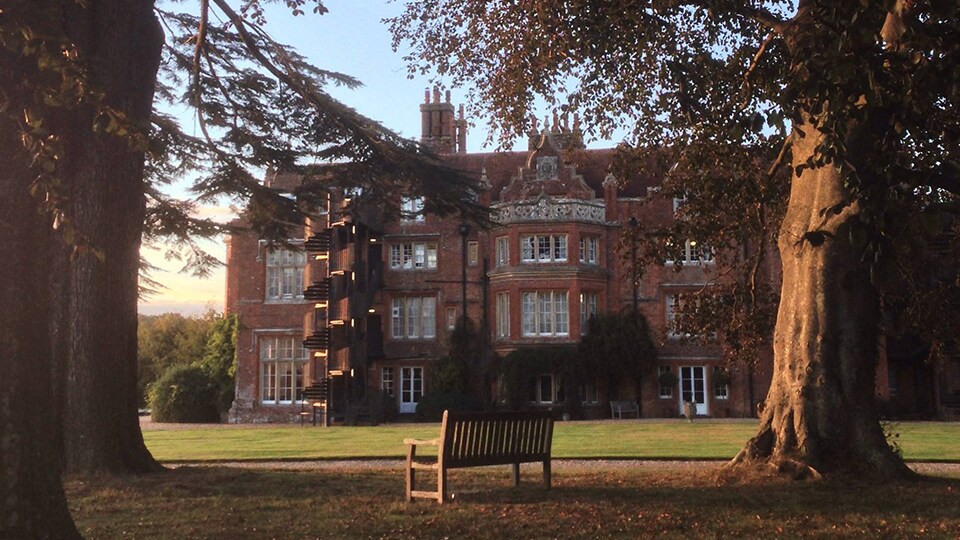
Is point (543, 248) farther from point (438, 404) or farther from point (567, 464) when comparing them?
point (567, 464)

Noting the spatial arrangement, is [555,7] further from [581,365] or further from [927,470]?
[581,365]

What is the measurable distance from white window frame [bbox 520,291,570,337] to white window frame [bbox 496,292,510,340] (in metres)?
0.70

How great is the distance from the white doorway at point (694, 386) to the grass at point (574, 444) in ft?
31.7

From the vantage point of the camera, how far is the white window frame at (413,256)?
3416 centimetres

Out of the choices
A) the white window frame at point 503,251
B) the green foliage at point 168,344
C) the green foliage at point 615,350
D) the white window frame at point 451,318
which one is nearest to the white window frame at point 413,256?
the white window frame at point 451,318

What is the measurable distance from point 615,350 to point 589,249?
3750 millimetres

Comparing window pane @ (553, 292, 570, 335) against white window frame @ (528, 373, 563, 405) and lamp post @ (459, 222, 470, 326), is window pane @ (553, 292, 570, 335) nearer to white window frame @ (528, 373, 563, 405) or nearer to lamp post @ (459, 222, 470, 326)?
white window frame @ (528, 373, 563, 405)

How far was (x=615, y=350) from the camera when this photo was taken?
3103 centimetres

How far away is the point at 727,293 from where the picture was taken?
1316 centimetres

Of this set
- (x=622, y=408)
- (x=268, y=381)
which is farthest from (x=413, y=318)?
(x=622, y=408)

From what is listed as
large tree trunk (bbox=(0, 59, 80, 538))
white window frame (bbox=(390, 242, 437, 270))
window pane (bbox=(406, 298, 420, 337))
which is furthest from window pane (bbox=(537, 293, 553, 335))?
large tree trunk (bbox=(0, 59, 80, 538))

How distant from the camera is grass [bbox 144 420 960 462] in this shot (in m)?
14.1

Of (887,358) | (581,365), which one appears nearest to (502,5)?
(581,365)

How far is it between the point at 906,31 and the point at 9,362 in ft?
16.2
